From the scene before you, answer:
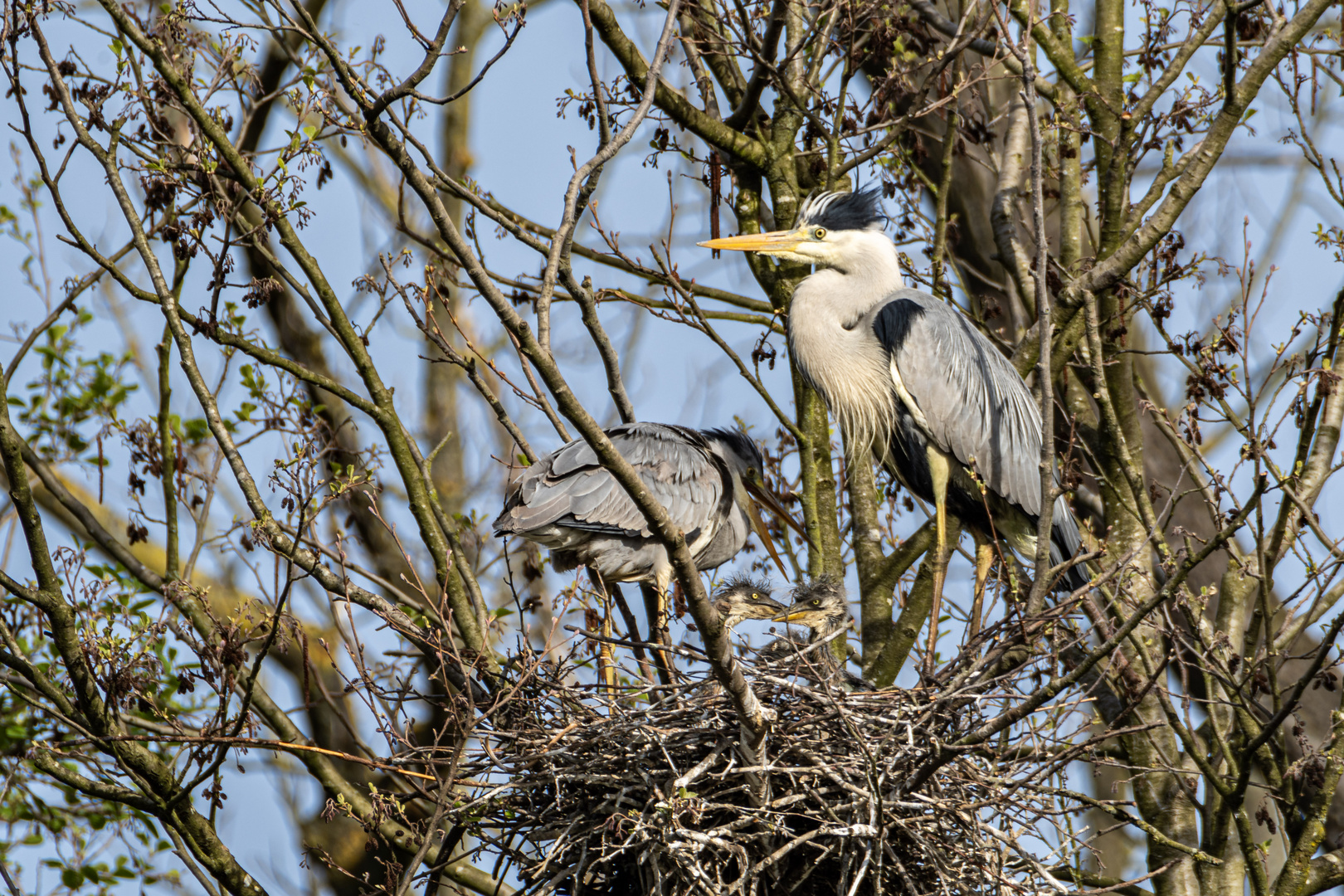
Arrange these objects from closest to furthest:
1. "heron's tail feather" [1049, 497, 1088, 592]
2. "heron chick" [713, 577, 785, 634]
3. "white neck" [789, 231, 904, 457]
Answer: "heron chick" [713, 577, 785, 634]
"heron's tail feather" [1049, 497, 1088, 592]
"white neck" [789, 231, 904, 457]

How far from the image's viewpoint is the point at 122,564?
204 inches

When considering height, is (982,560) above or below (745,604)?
above

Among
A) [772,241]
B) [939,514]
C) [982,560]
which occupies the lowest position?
[982,560]

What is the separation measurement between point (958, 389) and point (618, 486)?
1434 millimetres

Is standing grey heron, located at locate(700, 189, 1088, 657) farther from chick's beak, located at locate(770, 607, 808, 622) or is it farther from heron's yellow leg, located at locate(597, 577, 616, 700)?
heron's yellow leg, located at locate(597, 577, 616, 700)

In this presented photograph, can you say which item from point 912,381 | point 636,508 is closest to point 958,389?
point 912,381

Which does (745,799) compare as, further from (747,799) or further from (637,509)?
(637,509)

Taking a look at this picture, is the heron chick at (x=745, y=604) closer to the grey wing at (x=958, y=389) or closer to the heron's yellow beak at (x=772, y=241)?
the grey wing at (x=958, y=389)

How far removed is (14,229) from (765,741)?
4712mm

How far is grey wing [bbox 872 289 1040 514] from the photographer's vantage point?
525 cm

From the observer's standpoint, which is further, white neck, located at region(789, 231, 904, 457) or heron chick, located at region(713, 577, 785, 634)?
A: white neck, located at region(789, 231, 904, 457)

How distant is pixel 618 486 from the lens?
514 centimetres

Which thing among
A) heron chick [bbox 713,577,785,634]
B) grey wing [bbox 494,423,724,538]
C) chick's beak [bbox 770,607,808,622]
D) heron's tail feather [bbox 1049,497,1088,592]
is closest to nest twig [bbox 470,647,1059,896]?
chick's beak [bbox 770,607,808,622]

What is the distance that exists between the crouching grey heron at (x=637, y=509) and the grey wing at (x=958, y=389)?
0.89 meters
